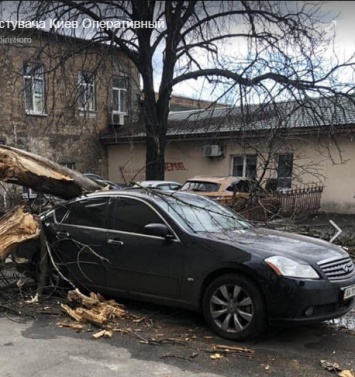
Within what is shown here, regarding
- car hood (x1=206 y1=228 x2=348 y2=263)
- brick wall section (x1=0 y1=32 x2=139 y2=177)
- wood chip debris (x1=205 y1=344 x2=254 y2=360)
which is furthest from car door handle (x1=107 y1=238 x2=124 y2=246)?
brick wall section (x1=0 y1=32 x2=139 y2=177)

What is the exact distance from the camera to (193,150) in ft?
68.5

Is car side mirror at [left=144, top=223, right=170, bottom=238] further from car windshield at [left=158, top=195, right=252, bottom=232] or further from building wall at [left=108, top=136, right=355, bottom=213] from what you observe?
building wall at [left=108, top=136, right=355, bottom=213]

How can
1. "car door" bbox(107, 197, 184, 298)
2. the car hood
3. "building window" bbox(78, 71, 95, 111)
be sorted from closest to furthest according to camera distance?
the car hood
"car door" bbox(107, 197, 184, 298)
"building window" bbox(78, 71, 95, 111)

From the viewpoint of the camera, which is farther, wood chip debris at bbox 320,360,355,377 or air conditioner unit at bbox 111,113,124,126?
air conditioner unit at bbox 111,113,124,126

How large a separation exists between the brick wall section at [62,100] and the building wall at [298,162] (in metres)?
1.54

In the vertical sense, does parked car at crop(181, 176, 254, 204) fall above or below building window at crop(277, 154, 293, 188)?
below

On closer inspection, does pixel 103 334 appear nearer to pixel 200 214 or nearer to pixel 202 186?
pixel 200 214

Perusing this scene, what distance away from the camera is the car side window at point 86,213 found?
5934 millimetres

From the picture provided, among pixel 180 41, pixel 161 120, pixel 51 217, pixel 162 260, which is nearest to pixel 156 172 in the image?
pixel 161 120

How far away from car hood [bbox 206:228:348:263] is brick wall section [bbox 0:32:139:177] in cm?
842

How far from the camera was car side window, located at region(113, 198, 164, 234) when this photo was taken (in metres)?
5.51

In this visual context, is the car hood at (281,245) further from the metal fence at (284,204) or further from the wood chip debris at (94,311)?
the metal fence at (284,204)

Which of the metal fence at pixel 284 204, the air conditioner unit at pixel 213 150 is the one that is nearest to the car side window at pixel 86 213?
the metal fence at pixel 284 204

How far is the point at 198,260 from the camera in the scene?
16.3 ft
